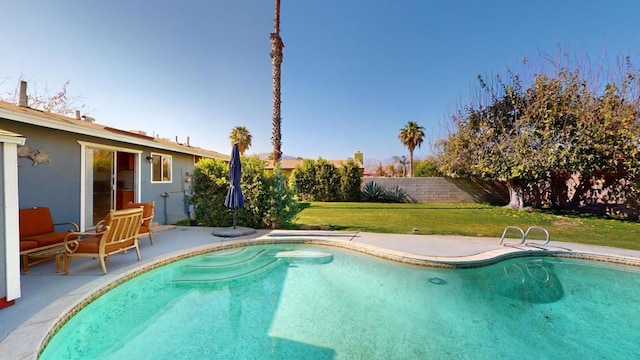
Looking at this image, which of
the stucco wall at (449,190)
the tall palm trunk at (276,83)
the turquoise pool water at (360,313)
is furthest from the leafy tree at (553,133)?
the tall palm trunk at (276,83)

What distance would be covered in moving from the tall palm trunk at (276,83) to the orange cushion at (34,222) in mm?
9723

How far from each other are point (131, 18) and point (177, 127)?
6.75 meters

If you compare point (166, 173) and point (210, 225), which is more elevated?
point (166, 173)

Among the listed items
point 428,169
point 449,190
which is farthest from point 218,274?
point 428,169

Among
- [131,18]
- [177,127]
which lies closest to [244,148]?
[177,127]

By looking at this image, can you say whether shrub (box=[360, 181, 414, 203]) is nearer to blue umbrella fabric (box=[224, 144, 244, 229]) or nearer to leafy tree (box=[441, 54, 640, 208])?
leafy tree (box=[441, 54, 640, 208])

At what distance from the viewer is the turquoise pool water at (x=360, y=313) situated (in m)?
3.41

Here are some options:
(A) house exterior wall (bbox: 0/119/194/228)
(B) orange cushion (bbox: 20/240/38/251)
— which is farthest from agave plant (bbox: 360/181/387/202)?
(B) orange cushion (bbox: 20/240/38/251)

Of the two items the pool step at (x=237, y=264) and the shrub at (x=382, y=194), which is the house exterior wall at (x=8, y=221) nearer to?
the pool step at (x=237, y=264)

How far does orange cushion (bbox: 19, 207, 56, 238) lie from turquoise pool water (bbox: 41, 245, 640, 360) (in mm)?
2645

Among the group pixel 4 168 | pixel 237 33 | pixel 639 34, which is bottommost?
pixel 4 168

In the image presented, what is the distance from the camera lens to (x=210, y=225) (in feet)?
31.7

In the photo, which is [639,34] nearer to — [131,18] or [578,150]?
[578,150]

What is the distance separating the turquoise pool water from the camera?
3.41 meters
